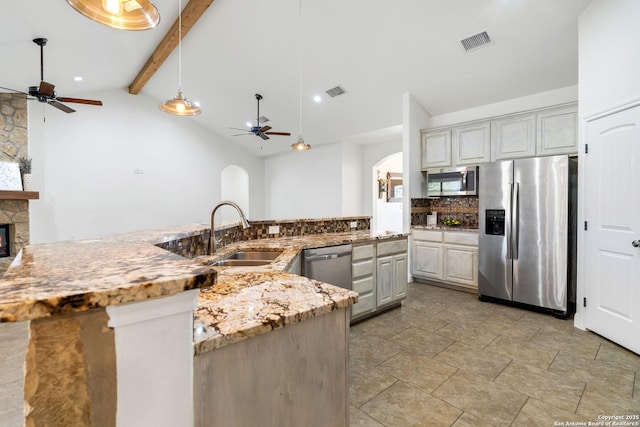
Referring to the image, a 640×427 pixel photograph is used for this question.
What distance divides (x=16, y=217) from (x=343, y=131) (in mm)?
5833

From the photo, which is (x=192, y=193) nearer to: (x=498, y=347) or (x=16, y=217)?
(x=16, y=217)

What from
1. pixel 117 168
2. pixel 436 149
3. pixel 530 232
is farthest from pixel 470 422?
pixel 117 168

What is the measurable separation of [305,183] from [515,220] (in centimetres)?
547

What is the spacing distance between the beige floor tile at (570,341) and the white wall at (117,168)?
24.2 feet

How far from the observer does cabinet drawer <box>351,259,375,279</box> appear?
298 centimetres

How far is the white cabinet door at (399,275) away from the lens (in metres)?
3.41

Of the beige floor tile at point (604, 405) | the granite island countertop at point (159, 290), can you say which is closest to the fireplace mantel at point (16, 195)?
the granite island countertop at point (159, 290)

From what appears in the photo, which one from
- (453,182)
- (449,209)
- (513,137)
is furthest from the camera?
(449,209)

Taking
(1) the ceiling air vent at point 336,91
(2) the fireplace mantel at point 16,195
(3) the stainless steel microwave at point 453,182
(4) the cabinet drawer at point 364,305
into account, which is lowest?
(4) the cabinet drawer at point 364,305

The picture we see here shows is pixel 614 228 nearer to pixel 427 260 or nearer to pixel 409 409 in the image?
pixel 427 260

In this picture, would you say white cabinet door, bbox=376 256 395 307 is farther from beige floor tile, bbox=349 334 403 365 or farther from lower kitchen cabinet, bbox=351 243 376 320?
beige floor tile, bbox=349 334 403 365

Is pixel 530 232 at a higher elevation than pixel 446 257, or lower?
higher

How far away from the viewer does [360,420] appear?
1.70 metres

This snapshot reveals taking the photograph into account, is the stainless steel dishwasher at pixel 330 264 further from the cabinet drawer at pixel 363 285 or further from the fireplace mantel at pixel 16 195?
the fireplace mantel at pixel 16 195
